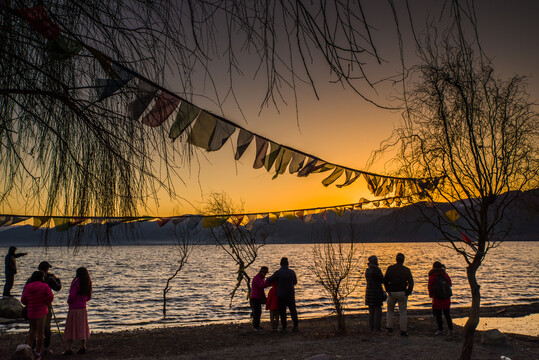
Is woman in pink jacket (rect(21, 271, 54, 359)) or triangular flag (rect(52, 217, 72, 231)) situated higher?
triangular flag (rect(52, 217, 72, 231))

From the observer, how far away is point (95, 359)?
9.94 meters

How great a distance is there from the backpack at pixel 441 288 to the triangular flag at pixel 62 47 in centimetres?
1051

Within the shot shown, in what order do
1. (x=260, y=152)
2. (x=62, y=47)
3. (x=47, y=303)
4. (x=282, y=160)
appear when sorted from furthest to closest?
1. (x=47, y=303)
2. (x=282, y=160)
3. (x=260, y=152)
4. (x=62, y=47)

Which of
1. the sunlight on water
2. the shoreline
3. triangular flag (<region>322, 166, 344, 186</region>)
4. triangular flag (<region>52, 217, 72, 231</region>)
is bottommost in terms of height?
the sunlight on water

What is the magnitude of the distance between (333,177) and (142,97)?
18.7 feet

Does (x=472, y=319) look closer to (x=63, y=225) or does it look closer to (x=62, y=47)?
(x=63, y=225)

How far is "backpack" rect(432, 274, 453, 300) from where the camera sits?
408 inches

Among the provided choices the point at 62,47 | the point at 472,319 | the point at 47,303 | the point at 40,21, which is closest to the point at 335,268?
the point at 472,319

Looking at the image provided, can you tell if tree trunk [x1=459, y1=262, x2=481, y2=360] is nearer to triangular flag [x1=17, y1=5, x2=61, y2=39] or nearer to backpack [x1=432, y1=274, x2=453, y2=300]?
backpack [x1=432, y1=274, x2=453, y2=300]

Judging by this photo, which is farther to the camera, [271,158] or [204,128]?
[271,158]

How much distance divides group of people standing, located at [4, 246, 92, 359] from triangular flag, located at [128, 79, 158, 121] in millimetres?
7507

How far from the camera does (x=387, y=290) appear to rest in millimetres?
10195

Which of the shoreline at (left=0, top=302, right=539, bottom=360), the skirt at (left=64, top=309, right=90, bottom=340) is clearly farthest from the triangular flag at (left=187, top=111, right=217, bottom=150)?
the skirt at (left=64, top=309, right=90, bottom=340)

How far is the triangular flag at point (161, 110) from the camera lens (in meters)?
1.79
